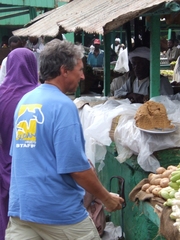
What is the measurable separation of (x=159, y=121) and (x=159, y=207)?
0.94 metres

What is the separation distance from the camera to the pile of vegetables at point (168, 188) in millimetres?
2348

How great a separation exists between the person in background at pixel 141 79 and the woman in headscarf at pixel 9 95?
80.4 inches

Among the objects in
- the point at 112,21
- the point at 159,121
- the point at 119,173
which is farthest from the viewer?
the point at 119,173

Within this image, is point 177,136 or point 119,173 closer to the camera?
point 177,136

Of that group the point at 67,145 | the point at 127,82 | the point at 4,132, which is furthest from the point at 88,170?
the point at 127,82

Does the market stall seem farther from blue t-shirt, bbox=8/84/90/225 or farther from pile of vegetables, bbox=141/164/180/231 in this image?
blue t-shirt, bbox=8/84/90/225

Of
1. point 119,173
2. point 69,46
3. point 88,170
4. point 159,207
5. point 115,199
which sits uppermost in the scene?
point 69,46

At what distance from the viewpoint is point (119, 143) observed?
148 inches

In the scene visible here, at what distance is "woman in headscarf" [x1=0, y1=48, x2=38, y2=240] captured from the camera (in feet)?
9.98

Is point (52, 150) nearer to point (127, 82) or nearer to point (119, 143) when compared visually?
point (119, 143)

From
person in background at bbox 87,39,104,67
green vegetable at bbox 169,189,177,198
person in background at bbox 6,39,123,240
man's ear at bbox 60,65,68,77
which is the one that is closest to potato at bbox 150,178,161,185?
green vegetable at bbox 169,189,177,198

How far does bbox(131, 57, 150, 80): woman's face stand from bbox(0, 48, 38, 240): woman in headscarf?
85.8 inches

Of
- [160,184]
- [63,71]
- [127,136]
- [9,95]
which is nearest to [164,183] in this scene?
[160,184]

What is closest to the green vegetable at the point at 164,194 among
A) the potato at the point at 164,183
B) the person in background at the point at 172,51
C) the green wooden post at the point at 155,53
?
the potato at the point at 164,183
